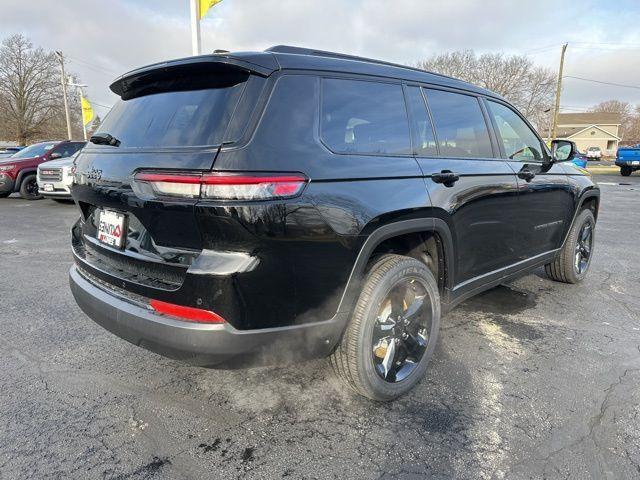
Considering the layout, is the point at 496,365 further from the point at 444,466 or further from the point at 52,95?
the point at 52,95

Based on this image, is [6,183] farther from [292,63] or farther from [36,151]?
[292,63]

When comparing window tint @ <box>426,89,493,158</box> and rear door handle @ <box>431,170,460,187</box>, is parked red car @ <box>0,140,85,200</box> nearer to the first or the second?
window tint @ <box>426,89,493,158</box>

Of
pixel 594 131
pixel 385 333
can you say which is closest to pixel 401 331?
pixel 385 333

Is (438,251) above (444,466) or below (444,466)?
above

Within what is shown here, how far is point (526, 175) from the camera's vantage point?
3.61 m

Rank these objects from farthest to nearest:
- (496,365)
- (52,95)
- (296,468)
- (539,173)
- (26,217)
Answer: (52,95), (26,217), (539,173), (496,365), (296,468)

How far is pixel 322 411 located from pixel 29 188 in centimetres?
1310

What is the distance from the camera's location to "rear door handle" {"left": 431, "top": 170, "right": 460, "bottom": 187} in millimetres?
2721

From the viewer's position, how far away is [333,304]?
221cm

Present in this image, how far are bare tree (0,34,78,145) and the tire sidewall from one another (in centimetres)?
5848

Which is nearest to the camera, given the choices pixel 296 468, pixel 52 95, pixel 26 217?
pixel 296 468

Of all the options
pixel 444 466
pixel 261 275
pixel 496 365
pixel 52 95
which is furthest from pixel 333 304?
pixel 52 95

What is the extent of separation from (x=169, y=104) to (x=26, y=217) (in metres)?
8.96

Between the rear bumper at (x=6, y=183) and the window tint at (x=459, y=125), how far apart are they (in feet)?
42.6
